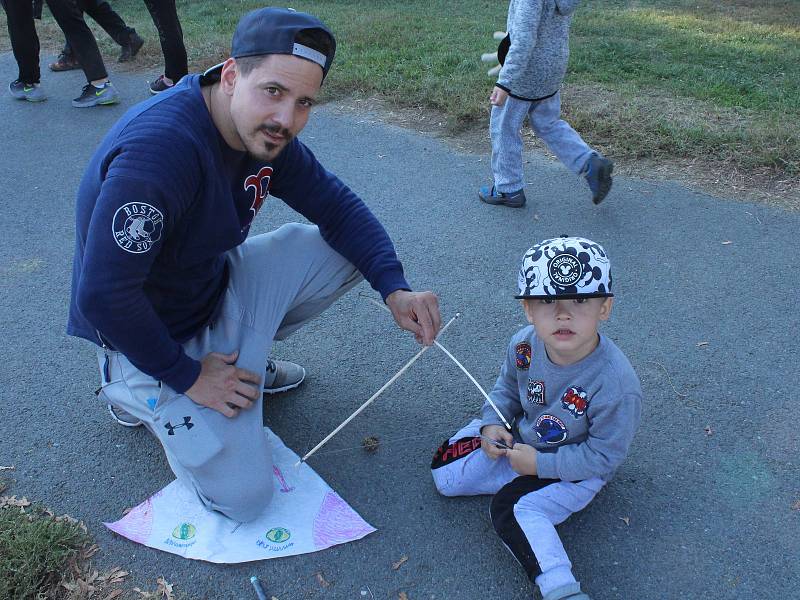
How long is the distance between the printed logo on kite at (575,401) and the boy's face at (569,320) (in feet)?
0.38

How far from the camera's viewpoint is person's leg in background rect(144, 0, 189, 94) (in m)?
5.91

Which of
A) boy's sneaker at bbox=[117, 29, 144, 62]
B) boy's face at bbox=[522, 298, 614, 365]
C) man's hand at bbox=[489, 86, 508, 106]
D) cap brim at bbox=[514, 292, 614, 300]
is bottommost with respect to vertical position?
boy's sneaker at bbox=[117, 29, 144, 62]

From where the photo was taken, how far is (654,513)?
2.41m

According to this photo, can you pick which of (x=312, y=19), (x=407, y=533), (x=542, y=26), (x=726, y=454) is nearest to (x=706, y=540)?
(x=726, y=454)

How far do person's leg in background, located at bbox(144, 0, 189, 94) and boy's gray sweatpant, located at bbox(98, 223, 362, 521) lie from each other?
384 cm

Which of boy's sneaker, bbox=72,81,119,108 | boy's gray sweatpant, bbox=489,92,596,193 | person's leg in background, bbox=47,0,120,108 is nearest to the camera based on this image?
boy's gray sweatpant, bbox=489,92,596,193

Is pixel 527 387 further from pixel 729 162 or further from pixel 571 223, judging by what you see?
pixel 729 162

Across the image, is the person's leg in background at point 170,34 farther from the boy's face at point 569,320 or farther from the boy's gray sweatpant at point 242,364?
the boy's face at point 569,320

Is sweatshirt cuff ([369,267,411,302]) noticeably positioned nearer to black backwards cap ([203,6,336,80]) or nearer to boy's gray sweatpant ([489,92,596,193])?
black backwards cap ([203,6,336,80])

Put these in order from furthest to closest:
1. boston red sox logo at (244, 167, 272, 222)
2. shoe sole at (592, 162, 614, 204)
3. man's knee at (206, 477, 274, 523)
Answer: shoe sole at (592, 162, 614, 204)
boston red sox logo at (244, 167, 272, 222)
man's knee at (206, 477, 274, 523)

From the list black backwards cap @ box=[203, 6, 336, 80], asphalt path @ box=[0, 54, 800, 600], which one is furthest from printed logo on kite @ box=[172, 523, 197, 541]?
black backwards cap @ box=[203, 6, 336, 80]

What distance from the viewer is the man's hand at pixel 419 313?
259 centimetres

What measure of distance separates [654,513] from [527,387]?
59cm

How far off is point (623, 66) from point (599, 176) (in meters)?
2.82
